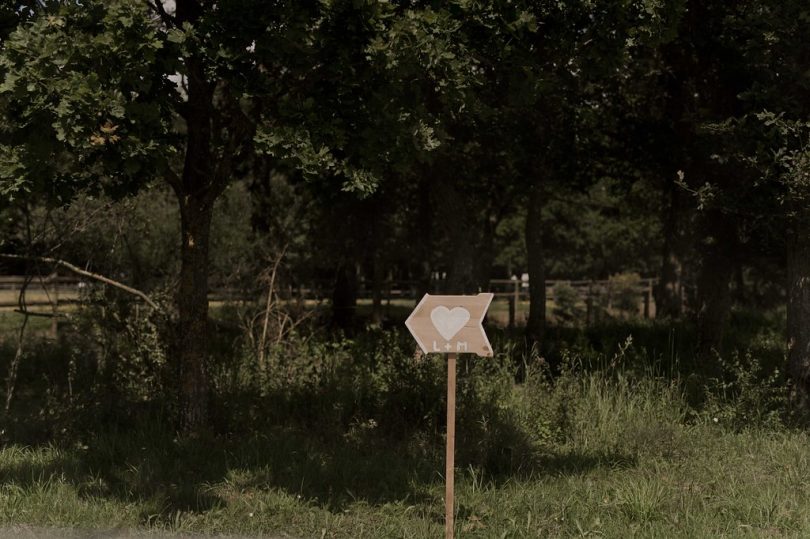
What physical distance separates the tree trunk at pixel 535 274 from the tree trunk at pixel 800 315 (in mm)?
6169

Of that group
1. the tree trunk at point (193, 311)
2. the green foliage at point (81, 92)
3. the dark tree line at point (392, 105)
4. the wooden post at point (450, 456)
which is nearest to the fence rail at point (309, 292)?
the dark tree line at point (392, 105)

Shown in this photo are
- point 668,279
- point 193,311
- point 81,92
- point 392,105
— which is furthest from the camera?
point 668,279

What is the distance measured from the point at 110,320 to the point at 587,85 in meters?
9.13

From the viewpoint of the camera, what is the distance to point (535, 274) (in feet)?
48.2

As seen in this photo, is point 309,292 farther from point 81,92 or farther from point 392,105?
point 81,92

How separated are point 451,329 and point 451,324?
33 mm

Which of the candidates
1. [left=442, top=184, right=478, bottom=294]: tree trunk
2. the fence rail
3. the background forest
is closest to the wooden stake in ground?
the background forest

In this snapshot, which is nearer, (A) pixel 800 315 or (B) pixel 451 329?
(B) pixel 451 329

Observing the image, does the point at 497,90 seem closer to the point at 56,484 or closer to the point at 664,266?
the point at 56,484

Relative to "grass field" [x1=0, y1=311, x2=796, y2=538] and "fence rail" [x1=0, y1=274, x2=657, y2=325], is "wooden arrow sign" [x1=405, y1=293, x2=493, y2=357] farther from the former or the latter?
"fence rail" [x1=0, y1=274, x2=657, y2=325]

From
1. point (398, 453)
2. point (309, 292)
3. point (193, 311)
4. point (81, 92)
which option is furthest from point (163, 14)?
point (309, 292)

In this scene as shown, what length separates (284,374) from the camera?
909 cm

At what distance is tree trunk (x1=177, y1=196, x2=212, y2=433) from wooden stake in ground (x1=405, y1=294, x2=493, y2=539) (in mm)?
3139

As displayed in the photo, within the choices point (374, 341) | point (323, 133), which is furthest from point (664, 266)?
point (323, 133)
